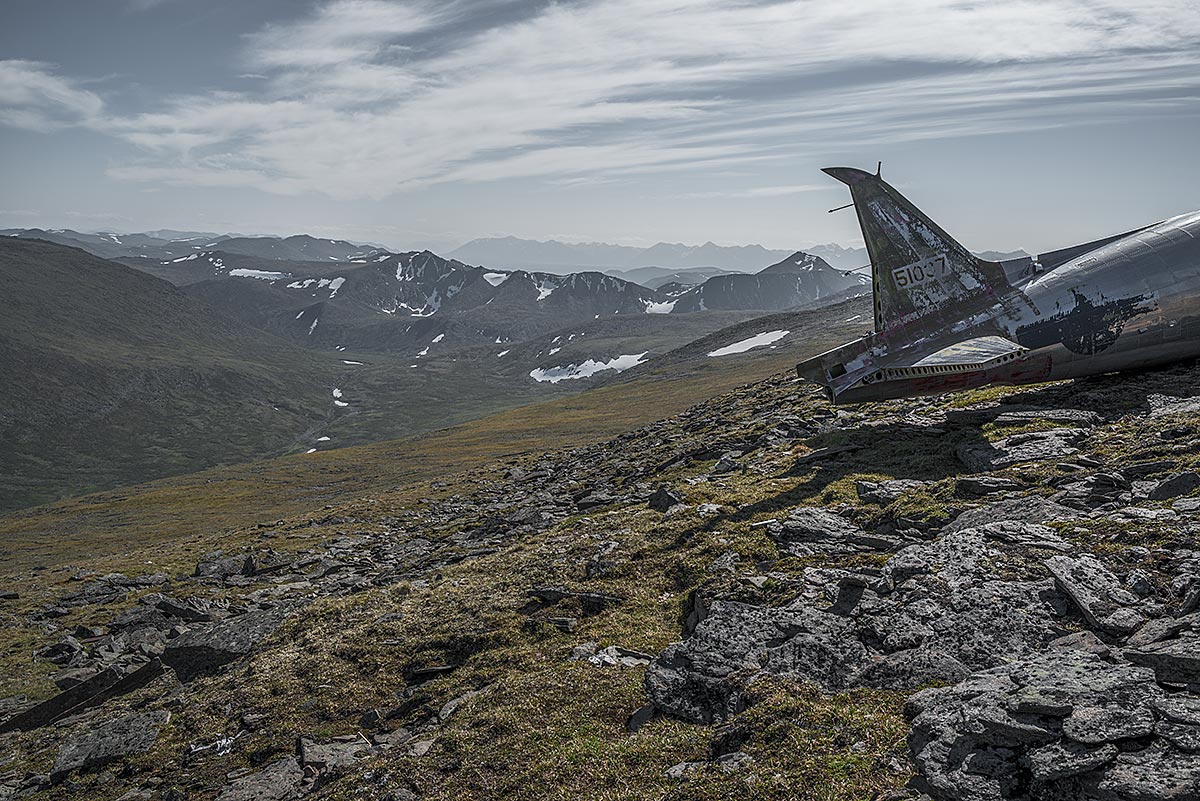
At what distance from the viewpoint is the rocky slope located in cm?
1035

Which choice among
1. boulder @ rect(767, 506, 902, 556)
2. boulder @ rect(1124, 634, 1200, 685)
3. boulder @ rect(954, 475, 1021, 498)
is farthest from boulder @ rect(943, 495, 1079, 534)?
boulder @ rect(1124, 634, 1200, 685)

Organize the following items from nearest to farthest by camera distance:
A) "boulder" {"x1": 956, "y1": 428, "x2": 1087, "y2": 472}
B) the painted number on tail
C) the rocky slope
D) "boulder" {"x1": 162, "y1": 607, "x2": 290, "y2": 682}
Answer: the rocky slope → "boulder" {"x1": 956, "y1": 428, "x2": 1087, "y2": 472} → "boulder" {"x1": 162, "y1": 607, "x2": 290, "y2": 682} → the painted number on tail

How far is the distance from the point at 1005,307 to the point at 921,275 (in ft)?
11.8

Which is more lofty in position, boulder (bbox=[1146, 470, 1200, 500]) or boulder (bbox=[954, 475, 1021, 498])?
boulder (bbox=[1146, 470, 1200, 500])

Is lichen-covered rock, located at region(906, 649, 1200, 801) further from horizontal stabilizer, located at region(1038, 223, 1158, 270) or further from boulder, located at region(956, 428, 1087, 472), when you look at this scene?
horizontal stabilizer, located at region(1038, 223, 1158, 270)

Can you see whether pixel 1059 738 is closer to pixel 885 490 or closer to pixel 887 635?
pixel 887 635

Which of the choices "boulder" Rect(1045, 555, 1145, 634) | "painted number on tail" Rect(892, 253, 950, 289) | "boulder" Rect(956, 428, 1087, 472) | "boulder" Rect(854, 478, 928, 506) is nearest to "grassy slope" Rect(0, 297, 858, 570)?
"boulder" Rect(854, 478, 928, 506)

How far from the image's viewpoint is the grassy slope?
79000mm

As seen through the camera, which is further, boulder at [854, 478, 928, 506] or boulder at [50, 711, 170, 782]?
boulder at [854, 478, 928, 506]

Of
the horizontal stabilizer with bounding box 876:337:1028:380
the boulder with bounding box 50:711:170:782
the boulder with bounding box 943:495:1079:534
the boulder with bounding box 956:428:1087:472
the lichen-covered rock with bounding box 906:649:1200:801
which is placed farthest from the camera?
the horizontal stabilizer with bounding box 876:337:1028:380

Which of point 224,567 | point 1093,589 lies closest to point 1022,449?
point 1093,589

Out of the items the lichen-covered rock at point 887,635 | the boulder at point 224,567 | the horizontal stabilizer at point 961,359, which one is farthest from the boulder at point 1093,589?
the boulder at point 224,567

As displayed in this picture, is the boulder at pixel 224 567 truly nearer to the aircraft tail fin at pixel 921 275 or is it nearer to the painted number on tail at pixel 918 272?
the aircraft tail fin at pixel 921 275

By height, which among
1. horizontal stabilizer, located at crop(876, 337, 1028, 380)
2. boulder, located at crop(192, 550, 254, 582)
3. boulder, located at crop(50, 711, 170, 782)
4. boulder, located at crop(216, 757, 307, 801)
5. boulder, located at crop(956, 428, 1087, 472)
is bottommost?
boulder, located at crop(192, 550, 254, 582)
